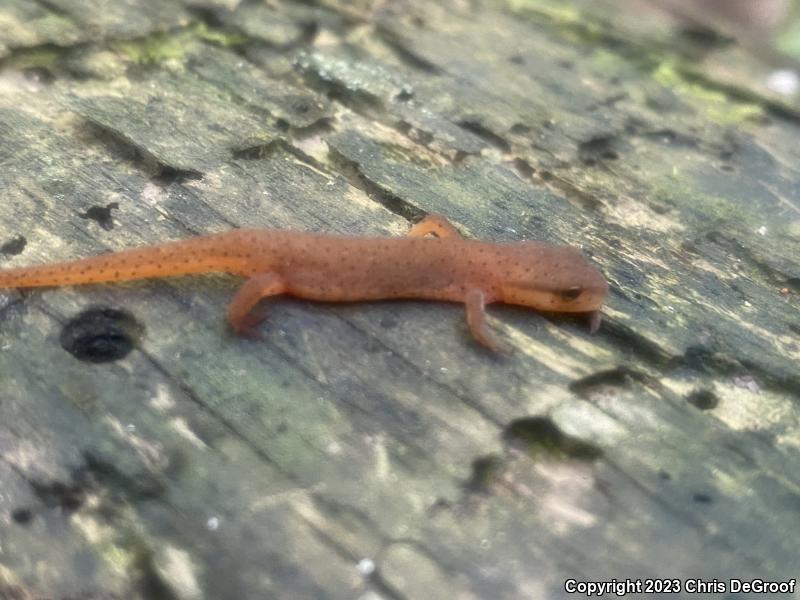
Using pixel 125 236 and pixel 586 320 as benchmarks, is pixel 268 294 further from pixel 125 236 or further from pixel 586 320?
pixel 586 320

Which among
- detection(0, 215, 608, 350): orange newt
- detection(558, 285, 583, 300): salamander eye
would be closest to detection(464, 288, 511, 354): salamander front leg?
detection(0, 215, 608, 350): orange newt

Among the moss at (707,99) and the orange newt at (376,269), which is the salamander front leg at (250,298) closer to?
the orange newt at (376,269)

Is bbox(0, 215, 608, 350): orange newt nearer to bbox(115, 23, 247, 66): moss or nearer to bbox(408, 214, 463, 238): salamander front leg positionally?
bbox(408, 214, 463, 238): salamander front leg

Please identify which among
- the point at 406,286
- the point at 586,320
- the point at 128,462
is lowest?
the point at 128,462

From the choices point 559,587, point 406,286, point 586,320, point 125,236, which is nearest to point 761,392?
point 586,320

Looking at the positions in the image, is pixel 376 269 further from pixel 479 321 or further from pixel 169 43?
pixel 169 43

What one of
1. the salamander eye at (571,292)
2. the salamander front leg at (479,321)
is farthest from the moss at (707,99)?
the salamander front leg at (479,321)
